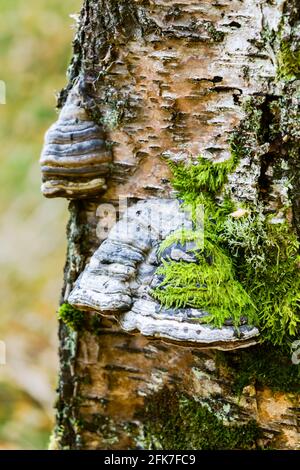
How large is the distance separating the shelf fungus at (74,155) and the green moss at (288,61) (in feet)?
2.08

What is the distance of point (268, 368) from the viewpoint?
193 cm

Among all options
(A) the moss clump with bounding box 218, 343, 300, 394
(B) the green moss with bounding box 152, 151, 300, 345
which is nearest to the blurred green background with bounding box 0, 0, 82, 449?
(A) the moss clump with bounding box 218, 343, 300, 394

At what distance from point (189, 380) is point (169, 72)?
110 centimetres

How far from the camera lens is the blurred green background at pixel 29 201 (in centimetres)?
493

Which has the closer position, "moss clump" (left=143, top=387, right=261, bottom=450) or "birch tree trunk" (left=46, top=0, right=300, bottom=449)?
"birch tree trunk" (left=46, top=0, right=300, bottom=449)

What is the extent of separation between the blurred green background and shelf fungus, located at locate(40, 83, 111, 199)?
118 inches

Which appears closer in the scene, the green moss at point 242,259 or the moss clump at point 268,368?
the green moss at point 242,259

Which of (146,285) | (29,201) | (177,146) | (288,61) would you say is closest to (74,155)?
(177,146)

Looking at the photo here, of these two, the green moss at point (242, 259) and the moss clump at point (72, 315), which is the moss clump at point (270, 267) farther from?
the moss clump at point (72, 315)

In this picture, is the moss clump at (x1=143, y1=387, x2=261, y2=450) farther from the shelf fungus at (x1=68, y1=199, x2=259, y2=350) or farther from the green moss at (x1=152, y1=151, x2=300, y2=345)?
the shelf fungus at (x1=68, y1=199, x2=259, y2=350)

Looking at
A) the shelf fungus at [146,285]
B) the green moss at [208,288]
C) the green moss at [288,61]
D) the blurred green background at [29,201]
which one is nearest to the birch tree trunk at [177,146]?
the green moss at [288,61]

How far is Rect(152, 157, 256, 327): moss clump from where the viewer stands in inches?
66.5

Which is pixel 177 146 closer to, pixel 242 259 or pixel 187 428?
pixel 242 259

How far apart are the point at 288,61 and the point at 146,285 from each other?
791 millimetres
